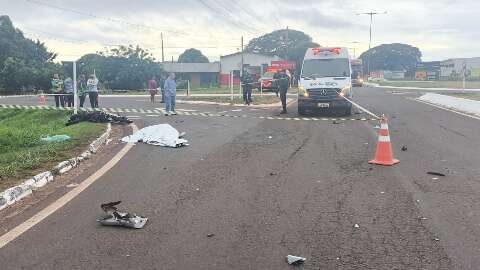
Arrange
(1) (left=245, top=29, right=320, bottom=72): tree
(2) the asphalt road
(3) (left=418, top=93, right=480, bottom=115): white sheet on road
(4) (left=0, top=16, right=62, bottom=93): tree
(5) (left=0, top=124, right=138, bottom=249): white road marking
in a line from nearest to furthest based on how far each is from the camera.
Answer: (2) the asphalt road < (5) (left=0, top=124, right=138, bottom=249): white road marking < (3) (left=418, top=93, right=480, bottom=115): white sheet on road < (4) (left=0, top=16, right=62, bottom=93): tree < (1) (left=245, top=29, right=320, bottom=72): tree

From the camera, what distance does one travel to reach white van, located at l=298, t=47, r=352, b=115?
19.9m

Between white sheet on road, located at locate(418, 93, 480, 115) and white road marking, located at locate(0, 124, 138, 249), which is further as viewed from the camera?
white sheet on road, located at locate(418, 93, 480, 115)

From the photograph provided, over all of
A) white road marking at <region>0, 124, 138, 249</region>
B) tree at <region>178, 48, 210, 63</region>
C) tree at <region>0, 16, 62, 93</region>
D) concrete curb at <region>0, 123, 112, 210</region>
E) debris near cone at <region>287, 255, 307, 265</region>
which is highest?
tree at <region>178, 48, 210, 63</region>

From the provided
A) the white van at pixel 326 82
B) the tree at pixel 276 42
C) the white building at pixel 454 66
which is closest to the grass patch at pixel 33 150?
the white van at pixel 326 82

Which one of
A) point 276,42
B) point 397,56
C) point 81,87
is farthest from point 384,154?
point 397,56

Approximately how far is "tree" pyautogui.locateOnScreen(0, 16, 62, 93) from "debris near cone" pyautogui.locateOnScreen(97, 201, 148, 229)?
143ft

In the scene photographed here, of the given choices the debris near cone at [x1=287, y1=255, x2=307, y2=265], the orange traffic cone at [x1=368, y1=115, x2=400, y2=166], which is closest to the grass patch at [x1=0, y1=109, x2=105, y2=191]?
the debris near cone at [x1=287, y1=255, x2=307, y2=265]

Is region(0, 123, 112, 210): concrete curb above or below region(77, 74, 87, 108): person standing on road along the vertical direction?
below

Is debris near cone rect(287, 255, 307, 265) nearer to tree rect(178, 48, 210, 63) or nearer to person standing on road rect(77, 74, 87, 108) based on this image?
person standing on road rect(77, 74, 87, 108)

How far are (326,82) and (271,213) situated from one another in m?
14.5

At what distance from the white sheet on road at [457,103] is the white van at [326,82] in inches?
230

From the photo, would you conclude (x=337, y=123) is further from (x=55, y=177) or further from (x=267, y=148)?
(x=55, y=177)

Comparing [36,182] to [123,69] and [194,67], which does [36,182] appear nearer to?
[123,69]

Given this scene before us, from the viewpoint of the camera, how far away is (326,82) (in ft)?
66.1
